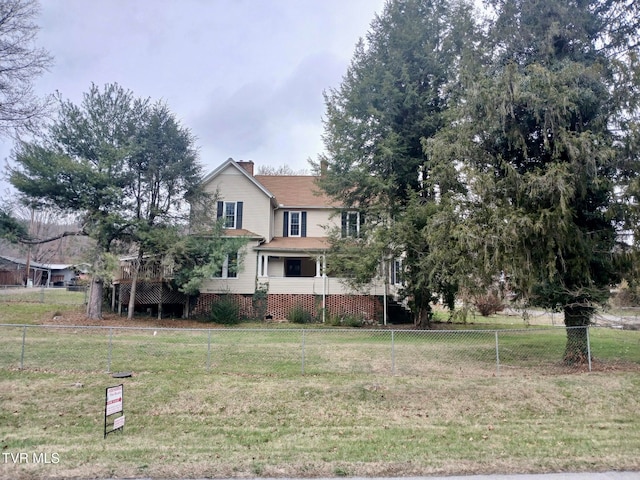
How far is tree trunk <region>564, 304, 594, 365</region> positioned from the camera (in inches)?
423

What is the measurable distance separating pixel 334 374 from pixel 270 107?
28069mm

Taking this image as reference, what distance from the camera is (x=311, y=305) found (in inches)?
852

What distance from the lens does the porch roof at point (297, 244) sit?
2219 centimetres

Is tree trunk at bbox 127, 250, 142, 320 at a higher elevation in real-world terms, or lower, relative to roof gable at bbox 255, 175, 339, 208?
lower

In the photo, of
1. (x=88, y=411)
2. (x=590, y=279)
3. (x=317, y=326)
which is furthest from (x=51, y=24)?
(x=590, y=279)

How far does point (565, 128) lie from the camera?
33.5ft

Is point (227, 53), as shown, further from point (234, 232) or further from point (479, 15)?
point (479, 15)

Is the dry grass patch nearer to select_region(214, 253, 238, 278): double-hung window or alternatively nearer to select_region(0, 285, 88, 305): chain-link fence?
select_region(214, 253, 238, 278): double-hung window

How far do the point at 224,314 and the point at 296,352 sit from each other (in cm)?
956

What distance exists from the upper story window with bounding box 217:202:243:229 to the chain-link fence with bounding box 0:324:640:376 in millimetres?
8286

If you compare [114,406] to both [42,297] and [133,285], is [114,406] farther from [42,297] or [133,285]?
[42,297]

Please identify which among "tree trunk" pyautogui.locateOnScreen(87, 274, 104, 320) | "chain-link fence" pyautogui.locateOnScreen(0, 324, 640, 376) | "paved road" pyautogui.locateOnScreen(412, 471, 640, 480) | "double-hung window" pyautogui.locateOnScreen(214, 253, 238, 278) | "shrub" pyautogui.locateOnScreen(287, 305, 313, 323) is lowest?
"paved road" pyautogui.locateOnScreen(412, 471, 640, 480)

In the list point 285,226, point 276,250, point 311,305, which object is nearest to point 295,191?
point 285,226

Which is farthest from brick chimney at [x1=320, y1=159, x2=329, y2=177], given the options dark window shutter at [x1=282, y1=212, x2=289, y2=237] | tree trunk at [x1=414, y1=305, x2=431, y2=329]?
tree trunk at [x1=414, y1=305, x2=431, y2=329]
